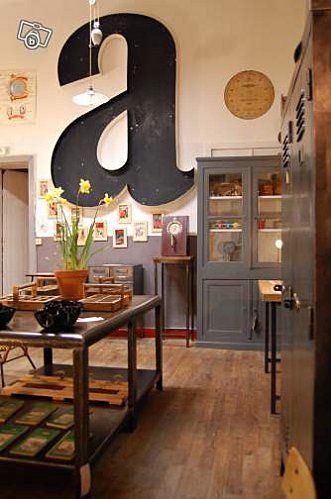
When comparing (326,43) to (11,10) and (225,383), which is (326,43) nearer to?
(225,383)

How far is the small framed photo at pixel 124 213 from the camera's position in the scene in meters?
5.47

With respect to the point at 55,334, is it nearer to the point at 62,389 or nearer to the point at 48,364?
the point at 62,389

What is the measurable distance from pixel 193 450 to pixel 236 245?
8.99 feet

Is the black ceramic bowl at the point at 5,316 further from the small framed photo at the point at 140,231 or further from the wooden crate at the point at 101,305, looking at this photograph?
the small framed photo at the point at 140,231

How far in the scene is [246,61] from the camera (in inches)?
204

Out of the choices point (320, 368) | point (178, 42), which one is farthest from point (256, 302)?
point (320, 368)

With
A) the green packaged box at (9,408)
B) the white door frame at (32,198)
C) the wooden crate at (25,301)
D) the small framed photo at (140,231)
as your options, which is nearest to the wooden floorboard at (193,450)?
the green packaged box at (9,408)

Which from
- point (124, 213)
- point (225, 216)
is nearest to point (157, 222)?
point (124, 213)

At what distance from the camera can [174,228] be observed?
518 cm

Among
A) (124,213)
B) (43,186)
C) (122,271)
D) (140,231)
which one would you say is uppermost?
(43,186)

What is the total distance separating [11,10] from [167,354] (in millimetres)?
4686

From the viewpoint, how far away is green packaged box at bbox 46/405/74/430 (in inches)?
91.3

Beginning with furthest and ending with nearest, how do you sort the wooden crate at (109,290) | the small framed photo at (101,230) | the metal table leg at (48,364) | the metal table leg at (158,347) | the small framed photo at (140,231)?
1. the small framed photo at (101,230)
2. the small framed photo at (140,231)
3. the metal table leg at (158,347)
4. the metal table leg at (48,364)
5. the wooden crate at (109,290)

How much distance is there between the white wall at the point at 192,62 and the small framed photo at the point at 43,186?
0.07 metres
